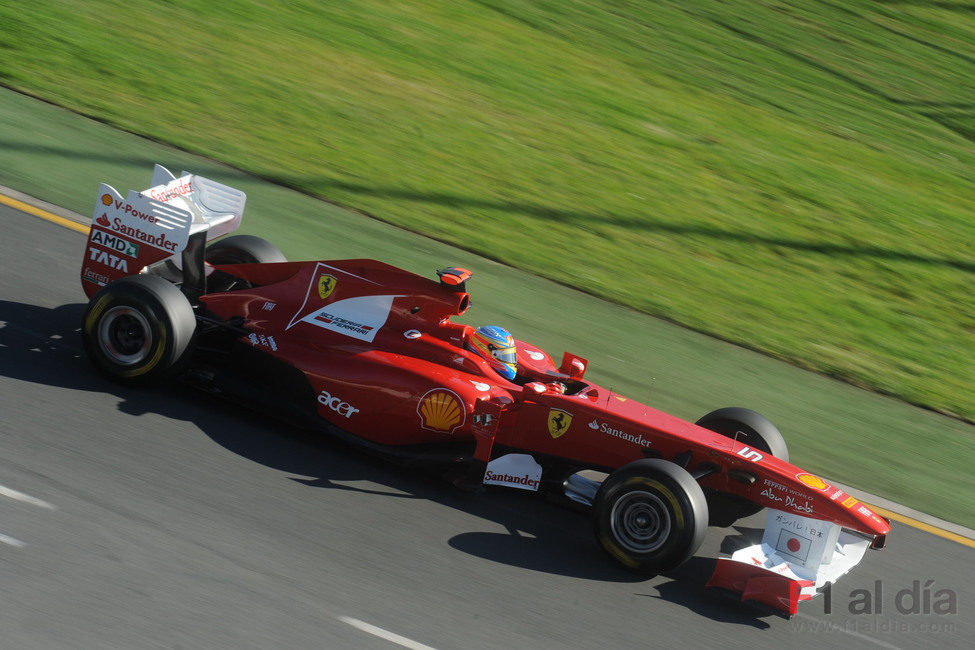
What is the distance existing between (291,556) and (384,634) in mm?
780

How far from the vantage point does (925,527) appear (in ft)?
25.2

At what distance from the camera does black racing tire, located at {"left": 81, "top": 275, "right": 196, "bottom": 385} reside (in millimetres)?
6730

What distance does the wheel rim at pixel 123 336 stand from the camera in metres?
6.86

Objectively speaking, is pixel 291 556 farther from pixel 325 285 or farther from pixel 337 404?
pixel 325 285

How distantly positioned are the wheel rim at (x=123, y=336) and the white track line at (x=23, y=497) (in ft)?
4.45

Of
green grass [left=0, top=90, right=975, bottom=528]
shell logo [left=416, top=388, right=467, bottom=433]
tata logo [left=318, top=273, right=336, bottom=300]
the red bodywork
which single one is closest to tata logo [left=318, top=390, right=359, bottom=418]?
the red bodywork

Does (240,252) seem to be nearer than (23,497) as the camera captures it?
No

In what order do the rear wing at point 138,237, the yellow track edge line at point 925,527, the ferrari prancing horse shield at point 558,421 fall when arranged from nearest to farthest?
the ferrari prancing horse shield at point 558,421 → the rear wing at point 138,237 → the yellow track edge line at point 925,527

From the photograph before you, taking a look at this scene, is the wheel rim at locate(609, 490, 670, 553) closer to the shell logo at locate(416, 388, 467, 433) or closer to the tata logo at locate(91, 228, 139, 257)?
the shell logo at locate(416, 388, 467, 433)

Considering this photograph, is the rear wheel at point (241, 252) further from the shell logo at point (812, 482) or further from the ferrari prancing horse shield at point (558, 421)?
the shell logo at point (812, 482)

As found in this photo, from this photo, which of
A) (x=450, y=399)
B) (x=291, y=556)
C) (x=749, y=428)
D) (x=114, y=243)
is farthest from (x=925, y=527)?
(x=114, y=243)

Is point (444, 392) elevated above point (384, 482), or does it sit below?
above

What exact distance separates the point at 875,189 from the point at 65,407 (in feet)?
38.9

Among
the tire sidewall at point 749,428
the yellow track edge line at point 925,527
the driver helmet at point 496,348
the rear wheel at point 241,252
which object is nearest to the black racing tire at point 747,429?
the tire sidewall at point 749,428
